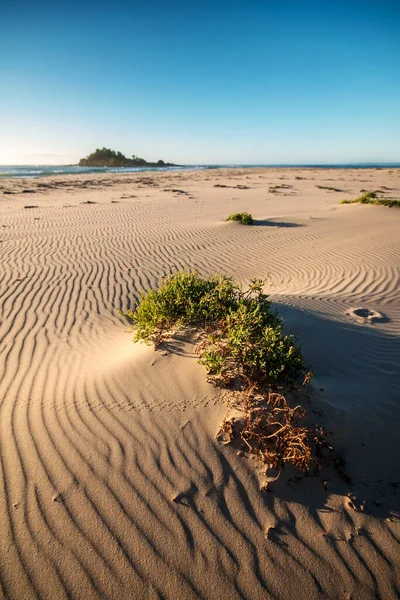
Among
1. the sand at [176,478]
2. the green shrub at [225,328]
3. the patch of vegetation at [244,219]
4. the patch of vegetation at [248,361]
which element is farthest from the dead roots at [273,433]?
the patch of vegetation at [244,219]

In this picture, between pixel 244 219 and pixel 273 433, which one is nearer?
pixel 273 433

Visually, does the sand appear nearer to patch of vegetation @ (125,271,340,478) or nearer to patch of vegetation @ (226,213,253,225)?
patch of vegetation @ (125,271,340,478)

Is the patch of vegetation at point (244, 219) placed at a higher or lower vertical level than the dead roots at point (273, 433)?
lower

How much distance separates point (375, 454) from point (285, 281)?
208 inches

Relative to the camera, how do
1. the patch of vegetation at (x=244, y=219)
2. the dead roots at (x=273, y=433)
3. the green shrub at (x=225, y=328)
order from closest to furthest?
the dead roots at (x=273, y=433) < the green shrub at (x=225, y=328) < the patch of vegetation at (x=244, y=219)

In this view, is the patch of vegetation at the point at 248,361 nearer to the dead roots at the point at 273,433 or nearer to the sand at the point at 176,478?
the dead roots at the point at 273,433

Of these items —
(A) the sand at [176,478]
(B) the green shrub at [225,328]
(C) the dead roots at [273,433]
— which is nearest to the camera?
(A) the sand at [176,478]

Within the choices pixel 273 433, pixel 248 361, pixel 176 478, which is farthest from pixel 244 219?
pixel 176 478

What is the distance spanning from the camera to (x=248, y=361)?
9.88ft

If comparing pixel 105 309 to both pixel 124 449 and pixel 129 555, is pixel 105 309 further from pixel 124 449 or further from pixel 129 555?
pixel 129 555

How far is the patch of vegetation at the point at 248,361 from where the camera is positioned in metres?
2.55

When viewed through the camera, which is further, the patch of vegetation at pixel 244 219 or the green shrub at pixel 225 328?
the patch of vegetation at pixel 244 219

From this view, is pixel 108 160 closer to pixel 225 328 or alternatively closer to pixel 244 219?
pixel 244 219

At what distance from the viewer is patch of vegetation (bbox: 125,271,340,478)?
255 cm
